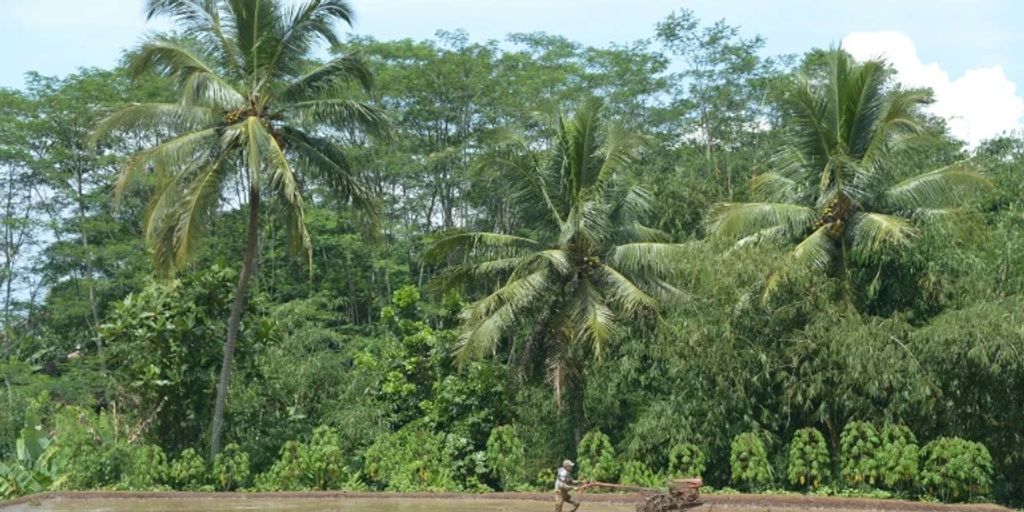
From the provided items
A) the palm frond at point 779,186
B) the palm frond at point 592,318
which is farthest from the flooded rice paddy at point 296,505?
the palm frond at point 779,186

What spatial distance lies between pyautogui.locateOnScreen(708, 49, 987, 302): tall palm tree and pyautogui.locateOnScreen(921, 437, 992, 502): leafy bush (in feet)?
11.3

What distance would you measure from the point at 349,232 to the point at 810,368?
67.7 ft

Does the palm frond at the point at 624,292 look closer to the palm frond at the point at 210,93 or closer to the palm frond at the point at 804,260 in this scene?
the palm frond at the point at 804,260

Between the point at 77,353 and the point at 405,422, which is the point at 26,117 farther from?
the point at 405,422

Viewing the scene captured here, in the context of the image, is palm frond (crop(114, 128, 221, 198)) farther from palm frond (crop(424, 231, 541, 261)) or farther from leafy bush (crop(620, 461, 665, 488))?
leafy bush (crop(620, 461, 665, 488))

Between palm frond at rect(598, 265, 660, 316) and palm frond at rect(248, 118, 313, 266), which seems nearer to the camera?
palm frond at rect(248, 118, 313, 266)

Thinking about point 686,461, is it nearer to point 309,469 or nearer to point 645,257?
point 645,257

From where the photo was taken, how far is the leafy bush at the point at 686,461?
63.5ft

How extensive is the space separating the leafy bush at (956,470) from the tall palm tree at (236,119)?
11000mm

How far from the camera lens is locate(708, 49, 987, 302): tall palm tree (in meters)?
19.5

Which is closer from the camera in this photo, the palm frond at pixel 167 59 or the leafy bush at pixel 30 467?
the leafy bush at pixel 30 467

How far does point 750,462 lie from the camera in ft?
61.9

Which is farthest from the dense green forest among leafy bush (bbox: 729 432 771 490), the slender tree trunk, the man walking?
the slender tree trunk

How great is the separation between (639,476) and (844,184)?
630 centimetres
